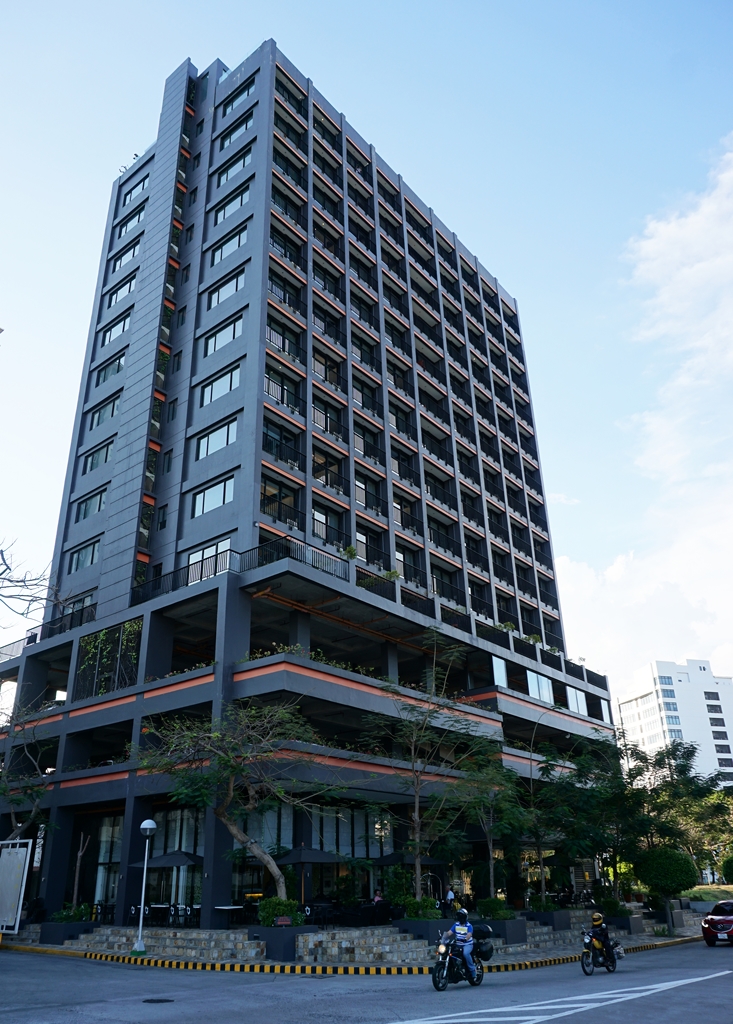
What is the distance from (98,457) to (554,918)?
33.4 meters

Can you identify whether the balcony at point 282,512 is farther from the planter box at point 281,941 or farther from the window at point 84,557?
the planter box at point 281,941

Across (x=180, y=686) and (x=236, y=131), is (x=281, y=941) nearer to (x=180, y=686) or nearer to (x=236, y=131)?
(x=180, y=686)

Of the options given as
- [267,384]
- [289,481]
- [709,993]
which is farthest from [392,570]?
[709,993]

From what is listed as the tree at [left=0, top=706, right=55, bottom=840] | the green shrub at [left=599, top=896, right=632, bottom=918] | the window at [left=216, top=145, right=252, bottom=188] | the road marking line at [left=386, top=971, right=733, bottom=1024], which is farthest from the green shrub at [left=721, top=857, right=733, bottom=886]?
the window at [left=216, top=145, right=252, bottom=188]

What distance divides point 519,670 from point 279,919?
28527mm

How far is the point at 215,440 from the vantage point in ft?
129

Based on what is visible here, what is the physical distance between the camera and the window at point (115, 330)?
48.4m

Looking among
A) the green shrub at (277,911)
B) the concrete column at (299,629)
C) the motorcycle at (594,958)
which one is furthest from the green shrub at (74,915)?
the motorcycle at (594,958)

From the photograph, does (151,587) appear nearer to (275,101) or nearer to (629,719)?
(275,101)

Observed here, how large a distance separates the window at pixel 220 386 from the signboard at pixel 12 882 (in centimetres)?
2208

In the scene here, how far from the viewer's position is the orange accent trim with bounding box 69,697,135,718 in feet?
114

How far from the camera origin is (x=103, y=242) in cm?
5372

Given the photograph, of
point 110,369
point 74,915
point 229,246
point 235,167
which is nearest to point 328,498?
point 229,246

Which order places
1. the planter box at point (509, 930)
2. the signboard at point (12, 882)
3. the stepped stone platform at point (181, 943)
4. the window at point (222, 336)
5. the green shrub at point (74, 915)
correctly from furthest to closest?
the window at point (222, 336) → the green shrub at point (74, 915) → the signboard at point (12, 882) → the planter box at point (509, 930) → the stepped stone platform at point (181, 943)
